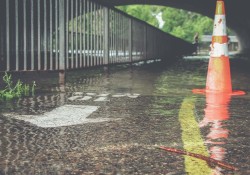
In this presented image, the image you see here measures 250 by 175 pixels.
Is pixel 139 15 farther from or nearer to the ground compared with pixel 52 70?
farther from the ground

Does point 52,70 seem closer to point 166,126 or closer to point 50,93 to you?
point 50,93

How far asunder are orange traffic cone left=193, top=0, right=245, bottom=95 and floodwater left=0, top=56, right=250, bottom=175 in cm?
95

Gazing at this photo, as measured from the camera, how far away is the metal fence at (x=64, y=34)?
7.62m

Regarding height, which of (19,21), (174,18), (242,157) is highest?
(174,18)

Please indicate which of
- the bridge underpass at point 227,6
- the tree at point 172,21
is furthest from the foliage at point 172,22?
the bridge underpass at point 227,6

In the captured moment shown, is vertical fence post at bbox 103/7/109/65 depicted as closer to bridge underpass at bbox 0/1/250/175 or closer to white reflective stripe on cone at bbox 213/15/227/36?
white reflective stripe on cone at bbox 213/15/227/36

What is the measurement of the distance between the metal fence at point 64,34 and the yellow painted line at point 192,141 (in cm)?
353

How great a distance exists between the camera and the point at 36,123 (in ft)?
12.5

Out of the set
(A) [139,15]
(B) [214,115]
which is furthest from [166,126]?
(A) [139,15]

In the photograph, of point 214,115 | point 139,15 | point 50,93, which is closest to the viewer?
point 214,115

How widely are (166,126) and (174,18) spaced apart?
8568 centimetres

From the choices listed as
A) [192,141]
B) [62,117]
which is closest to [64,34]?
[62,117]

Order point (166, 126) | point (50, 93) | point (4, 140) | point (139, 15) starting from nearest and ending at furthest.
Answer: point (4, 140), point (166, 126), point (50, 93), point (139, 15)

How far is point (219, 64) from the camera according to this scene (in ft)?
22.6
